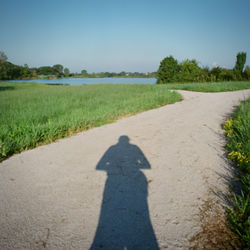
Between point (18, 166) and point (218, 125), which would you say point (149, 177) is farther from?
point (218, 125)

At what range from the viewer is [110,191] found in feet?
8.17

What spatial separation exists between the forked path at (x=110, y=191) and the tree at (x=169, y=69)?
43057 mm

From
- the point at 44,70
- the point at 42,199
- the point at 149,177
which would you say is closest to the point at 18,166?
the point at 42,199

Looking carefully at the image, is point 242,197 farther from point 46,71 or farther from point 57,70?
point 57,70

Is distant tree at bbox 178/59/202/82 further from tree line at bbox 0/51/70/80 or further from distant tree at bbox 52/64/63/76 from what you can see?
distant tree at bbox 52/64/63/76

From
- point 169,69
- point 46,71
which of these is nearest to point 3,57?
point 169,69

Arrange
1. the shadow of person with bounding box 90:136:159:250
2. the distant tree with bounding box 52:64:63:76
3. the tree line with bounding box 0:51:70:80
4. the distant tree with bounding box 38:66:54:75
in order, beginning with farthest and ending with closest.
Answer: the distant tree with bounding box 52:64:63:76 → the distant tree with bounding box 38:66:54:75 → the tree line with bounding box 0:51:70:80 → the shadow of person with bounding box 90:136:159:250

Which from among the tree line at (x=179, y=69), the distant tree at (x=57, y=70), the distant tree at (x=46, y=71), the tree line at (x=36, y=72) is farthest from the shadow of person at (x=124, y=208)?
the distant tree at (x=46, y=71)

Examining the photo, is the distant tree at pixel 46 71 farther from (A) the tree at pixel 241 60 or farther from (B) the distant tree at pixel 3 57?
(A) the tree at pixel 241 60

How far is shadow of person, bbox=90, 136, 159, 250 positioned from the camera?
67.8 inches

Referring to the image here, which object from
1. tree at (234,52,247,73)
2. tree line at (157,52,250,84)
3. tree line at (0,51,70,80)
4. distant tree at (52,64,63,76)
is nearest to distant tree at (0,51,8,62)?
tree line at (157,52,250,84)

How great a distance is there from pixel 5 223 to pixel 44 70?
130718 mm

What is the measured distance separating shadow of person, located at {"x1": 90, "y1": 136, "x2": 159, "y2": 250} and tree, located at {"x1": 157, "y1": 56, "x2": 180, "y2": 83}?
44.1 m

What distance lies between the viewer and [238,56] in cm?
3578
